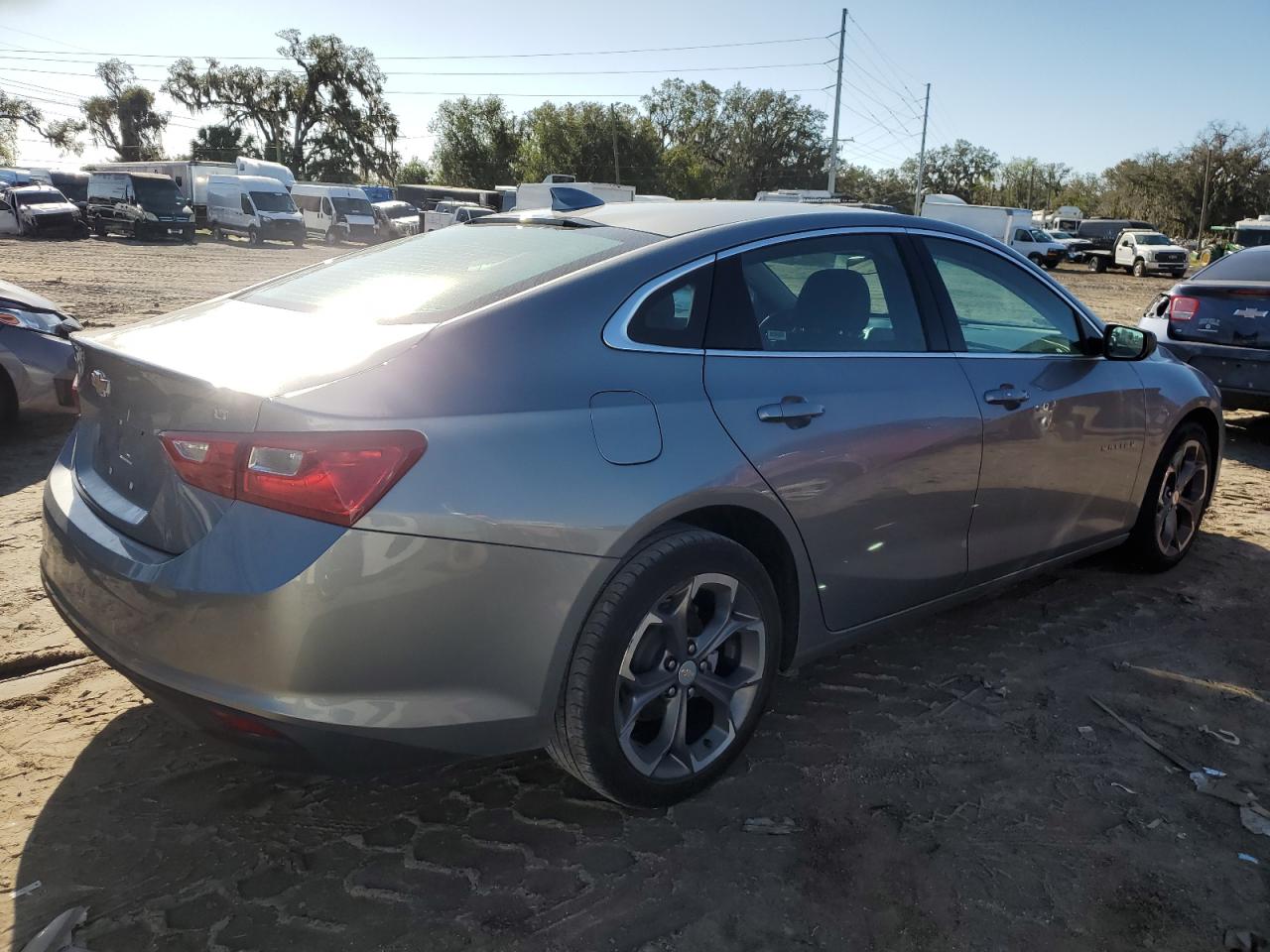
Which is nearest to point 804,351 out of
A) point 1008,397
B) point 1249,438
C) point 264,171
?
point 1008,397

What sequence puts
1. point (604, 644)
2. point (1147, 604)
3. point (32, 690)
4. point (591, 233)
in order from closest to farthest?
point (604, 644) < point (591, 233) < point (32, 690) < point (1147, 604)

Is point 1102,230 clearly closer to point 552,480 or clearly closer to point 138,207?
point 138,207

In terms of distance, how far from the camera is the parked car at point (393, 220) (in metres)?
39.5

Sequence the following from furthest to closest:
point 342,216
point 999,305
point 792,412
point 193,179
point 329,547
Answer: point 193,179 < point 342,216 < point 999,305 < point 792,412 < point 329,547

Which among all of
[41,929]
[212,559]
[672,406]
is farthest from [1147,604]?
[41,929]

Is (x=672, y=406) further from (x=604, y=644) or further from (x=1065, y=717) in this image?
(x=1065, y=717)

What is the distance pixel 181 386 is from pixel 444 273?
0.82 metres

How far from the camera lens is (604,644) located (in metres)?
2.33

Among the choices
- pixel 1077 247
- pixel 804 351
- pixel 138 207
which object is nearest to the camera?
pixel 804 351

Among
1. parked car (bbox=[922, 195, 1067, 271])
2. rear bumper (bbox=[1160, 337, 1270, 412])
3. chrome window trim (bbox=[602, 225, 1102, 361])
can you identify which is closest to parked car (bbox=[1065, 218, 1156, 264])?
parked car (bbox=[922, 195, 1067, 271])

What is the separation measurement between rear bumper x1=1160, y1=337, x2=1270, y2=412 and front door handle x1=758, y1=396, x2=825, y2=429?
17.4 ft

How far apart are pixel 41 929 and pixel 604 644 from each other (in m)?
1.38

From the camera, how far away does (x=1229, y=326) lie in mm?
7145

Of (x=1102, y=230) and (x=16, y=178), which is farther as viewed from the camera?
(x=1102, y=230)
